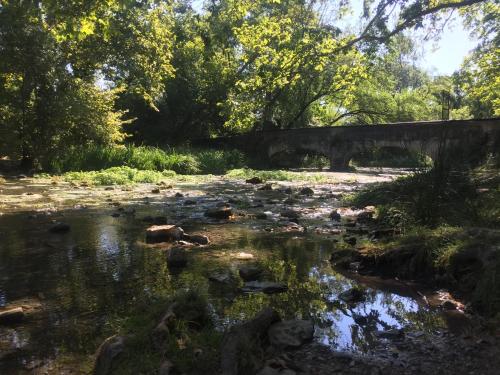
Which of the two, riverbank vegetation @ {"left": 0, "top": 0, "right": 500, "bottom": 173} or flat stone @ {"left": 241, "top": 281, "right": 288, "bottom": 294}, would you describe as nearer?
flat stone @ {"left": 241, "top": 281, "right": 288, "bottom": 294}

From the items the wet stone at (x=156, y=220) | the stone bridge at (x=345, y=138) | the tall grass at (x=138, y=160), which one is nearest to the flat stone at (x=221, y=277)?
the wet stone at (x=156, y=220)

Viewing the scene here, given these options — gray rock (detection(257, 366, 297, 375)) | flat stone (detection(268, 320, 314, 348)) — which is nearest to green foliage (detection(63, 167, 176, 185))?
flat stone (detection(268, 320, 314, 348))

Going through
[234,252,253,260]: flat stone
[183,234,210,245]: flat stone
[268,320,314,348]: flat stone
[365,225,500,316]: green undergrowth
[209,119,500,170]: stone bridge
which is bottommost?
[234,252,253,260]: flat stone

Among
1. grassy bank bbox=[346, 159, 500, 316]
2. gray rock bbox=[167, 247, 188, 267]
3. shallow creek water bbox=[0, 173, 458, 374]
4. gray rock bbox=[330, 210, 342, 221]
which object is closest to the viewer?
shallow creek water bbox=[0, 173, 458, 374]

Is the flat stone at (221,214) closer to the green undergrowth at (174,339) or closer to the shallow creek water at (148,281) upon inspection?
the shallow creek water at (148,281)

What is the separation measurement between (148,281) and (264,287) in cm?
132

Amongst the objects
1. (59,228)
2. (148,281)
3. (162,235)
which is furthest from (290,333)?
(59,228)

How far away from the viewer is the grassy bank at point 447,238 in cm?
429

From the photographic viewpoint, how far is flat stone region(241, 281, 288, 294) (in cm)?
471

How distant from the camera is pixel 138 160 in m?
23.8

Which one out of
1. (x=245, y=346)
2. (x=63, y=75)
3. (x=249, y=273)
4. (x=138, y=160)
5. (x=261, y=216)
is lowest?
(x=261, y=216)

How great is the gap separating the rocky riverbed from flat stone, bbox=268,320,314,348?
21 millimetres

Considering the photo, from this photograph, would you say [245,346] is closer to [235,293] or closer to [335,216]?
[235,293]

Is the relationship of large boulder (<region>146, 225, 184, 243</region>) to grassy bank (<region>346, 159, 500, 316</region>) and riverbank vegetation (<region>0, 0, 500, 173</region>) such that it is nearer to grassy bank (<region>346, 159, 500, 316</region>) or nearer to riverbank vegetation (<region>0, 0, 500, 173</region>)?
grassy bank (<region>346, 159, 500, 316</region>)
